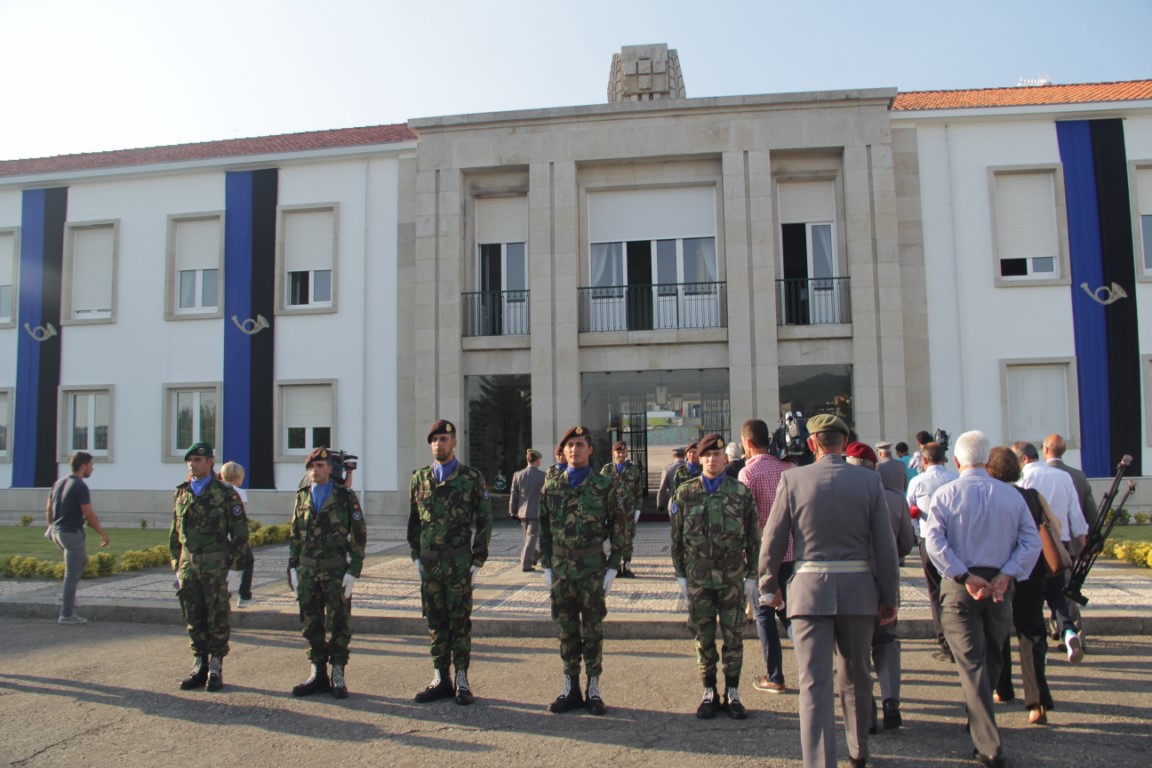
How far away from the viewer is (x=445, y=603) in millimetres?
6137

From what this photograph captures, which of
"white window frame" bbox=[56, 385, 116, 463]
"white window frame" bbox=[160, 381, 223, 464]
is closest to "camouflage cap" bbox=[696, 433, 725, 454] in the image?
"white window frame" bbox=[160, 381, 223, 464]

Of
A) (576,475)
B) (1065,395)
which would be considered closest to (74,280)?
(576,475)

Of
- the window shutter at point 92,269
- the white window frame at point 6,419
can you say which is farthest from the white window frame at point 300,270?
the white window frame at point 6,419

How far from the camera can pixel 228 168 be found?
2075cm

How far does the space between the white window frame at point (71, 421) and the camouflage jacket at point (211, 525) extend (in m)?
16.2

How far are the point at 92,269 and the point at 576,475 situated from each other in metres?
20.3

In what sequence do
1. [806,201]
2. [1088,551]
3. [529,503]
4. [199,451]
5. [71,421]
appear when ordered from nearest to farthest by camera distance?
1. [199,451]
2. [1088,551]
3. [529,503]
4. [806,201]
5. [71,421]

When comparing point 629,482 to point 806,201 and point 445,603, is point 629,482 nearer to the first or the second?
point 445,603

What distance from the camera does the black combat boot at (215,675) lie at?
6.41 m

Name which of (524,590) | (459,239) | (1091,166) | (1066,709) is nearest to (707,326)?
(459,239)

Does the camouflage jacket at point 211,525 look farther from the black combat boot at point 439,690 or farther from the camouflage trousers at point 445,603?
the black combat boot at point 439,690

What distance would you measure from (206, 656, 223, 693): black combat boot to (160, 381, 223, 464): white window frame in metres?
14.9

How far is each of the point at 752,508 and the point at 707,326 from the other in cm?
1355

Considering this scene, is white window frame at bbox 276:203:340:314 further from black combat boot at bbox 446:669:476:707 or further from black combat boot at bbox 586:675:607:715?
black combat boot at bbox 586:675:607:715
